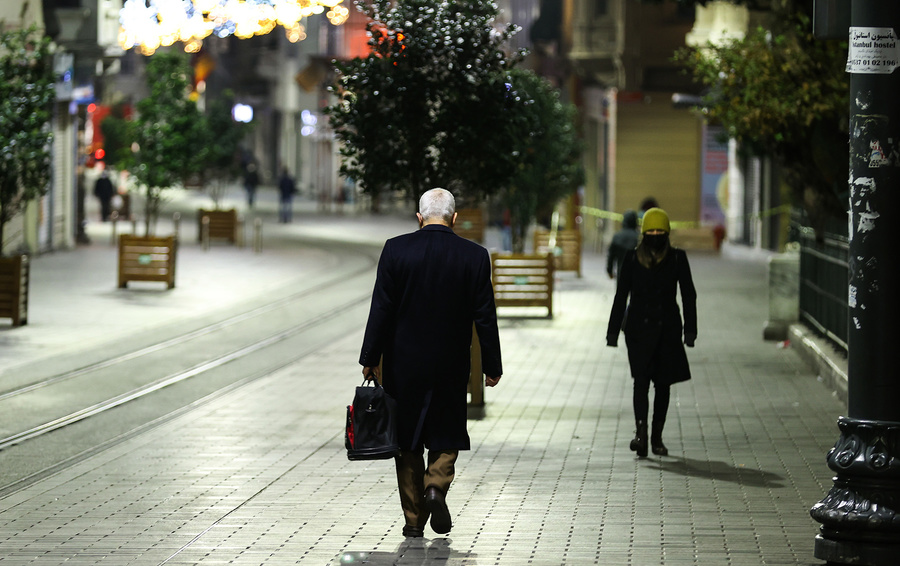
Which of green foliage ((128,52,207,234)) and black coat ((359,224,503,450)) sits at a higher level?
green foliage ((128,52,207,234))

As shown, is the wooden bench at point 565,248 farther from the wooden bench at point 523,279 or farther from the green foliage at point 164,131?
the green foliage at point 164,131

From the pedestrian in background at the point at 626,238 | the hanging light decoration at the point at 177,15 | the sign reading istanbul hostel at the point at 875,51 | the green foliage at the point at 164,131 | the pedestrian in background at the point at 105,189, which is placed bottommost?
the pedestrian in background at the point at 626,238

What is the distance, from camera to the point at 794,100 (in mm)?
14477

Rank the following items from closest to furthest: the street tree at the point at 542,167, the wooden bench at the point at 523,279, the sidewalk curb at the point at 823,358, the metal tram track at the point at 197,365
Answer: the metal tram track at the point at 197,365, the sidewalk curb at the point at 823,358, the wooden bench at the point at 523,279, the street tree at the point at 542,167

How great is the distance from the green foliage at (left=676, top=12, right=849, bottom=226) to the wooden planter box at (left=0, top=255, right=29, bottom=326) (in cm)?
827

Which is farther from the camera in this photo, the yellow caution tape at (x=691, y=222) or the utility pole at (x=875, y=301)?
the yellow caution tape at (x=691, y=222)

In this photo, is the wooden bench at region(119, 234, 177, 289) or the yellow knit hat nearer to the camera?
the yellow knit hat

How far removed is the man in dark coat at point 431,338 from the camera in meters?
7.10

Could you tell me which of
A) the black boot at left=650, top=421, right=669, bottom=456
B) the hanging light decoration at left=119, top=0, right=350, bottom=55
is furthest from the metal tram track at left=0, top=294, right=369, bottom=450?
the hanging light decoration at left=119, top=0, right=350, bottom=55

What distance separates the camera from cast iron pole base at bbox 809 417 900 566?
21.2 ft

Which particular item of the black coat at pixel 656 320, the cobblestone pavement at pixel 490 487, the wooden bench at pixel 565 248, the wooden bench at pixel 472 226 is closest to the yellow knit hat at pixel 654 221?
the black coat at pixel 656 320

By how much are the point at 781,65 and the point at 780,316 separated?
3.98 m

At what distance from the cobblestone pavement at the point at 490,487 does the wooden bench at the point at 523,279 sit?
635 cm

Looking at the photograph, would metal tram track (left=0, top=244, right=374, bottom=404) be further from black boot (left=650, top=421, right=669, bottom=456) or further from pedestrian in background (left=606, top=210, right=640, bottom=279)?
pedestrian in background (left=606, top=210, right=640, bottom=279)
